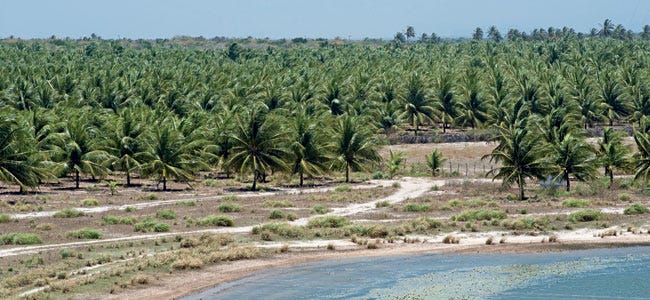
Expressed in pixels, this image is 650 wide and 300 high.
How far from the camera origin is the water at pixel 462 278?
1727 inches

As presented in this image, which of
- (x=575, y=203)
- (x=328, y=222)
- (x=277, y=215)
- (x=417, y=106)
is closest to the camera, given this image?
(x=328, y=222)

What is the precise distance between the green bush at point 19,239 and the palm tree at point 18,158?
50.8 ft

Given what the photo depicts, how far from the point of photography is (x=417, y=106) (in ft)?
376

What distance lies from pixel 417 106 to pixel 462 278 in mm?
68486

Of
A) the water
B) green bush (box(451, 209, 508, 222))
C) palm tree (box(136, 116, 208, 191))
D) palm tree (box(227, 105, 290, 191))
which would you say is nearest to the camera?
the water

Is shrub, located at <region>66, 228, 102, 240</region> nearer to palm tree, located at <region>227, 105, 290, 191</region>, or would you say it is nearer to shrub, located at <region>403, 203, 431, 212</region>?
shrub, located at <region>403, 203, 431, 212</region>

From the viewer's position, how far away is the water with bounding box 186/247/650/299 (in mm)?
43875

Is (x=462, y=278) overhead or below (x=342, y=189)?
below

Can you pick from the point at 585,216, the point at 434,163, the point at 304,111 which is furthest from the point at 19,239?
the point at 434,163

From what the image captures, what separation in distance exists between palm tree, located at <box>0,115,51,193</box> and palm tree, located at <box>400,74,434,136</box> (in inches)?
2060

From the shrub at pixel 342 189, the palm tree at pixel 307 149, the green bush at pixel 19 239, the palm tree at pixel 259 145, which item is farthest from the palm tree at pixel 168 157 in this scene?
the green bush at pixel 19 239

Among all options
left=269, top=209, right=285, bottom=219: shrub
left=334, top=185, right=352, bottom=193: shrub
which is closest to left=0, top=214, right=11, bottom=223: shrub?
left=269, top=209, right=285, bottom=219: shrub

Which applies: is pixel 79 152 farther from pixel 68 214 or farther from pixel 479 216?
pixel 479 216

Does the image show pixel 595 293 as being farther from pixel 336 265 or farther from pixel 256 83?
pixel 256 83
